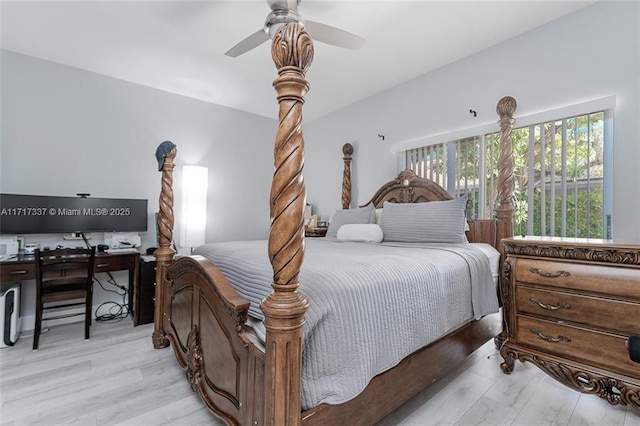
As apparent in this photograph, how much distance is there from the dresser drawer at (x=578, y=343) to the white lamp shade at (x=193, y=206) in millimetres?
3308

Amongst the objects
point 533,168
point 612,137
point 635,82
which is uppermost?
point 635,82

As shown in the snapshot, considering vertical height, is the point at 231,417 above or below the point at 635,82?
below

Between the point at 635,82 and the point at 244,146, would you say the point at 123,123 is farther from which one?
the point at 635,82

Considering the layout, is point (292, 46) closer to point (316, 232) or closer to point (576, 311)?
point (576, 311)

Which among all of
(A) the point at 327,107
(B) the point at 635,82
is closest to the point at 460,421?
(B) the point at 635,82

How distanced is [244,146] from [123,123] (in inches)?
59.8

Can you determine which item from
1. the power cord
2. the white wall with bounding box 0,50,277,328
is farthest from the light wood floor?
the white wall with bounding box 0,50,277,328

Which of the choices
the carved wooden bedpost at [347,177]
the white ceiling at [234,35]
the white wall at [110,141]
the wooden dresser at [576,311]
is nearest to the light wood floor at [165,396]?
the wooden dresser at [576,311]

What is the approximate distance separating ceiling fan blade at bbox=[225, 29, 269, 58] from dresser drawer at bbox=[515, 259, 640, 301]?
2211 millimetres

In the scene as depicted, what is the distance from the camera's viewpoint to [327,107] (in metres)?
4.26

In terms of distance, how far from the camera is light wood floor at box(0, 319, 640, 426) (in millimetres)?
1541

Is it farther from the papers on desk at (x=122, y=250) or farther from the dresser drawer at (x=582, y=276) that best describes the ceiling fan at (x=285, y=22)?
the papers on desk at (x=122, y=250)

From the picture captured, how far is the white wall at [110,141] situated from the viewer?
2.87m

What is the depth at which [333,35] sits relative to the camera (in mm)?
2008
